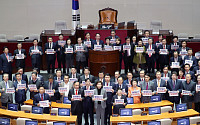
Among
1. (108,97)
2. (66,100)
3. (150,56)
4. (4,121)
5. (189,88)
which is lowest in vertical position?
(4,121)

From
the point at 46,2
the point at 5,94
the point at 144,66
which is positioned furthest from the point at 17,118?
the point at 46,2

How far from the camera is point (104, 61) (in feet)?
50.2

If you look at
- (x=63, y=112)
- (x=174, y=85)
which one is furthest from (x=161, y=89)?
(x=63, y=112)

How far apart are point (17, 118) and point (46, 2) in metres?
12.0

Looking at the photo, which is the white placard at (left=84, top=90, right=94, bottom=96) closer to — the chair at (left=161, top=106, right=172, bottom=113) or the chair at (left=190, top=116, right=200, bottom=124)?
the chair at (left=161, top=106, right=172, bottom=113)

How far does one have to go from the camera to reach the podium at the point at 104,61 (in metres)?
15.3

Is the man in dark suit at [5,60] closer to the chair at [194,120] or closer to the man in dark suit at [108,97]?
the man in dark suit at [108,97]

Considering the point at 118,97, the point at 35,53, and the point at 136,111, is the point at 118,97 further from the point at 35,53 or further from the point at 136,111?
the point at 35,53

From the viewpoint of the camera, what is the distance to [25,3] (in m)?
22.0

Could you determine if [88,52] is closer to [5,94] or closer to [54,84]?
[54,84]

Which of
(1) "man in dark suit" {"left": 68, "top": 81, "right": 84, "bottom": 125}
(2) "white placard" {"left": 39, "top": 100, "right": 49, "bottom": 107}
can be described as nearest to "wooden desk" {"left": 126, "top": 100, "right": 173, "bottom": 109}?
(1) "man in dark suit" {"left": 68, "top": 81, "right": 84, "bottom": 125}

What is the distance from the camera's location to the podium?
50.1ft

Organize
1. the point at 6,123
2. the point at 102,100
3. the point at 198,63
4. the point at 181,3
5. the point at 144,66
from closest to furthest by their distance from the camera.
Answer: the point at 6,123, the point at 102,100, the point at 198,63, the point at 144,66, the point at 181,3

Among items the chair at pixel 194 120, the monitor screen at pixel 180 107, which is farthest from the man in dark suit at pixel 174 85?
the chair at pixel 194 120
